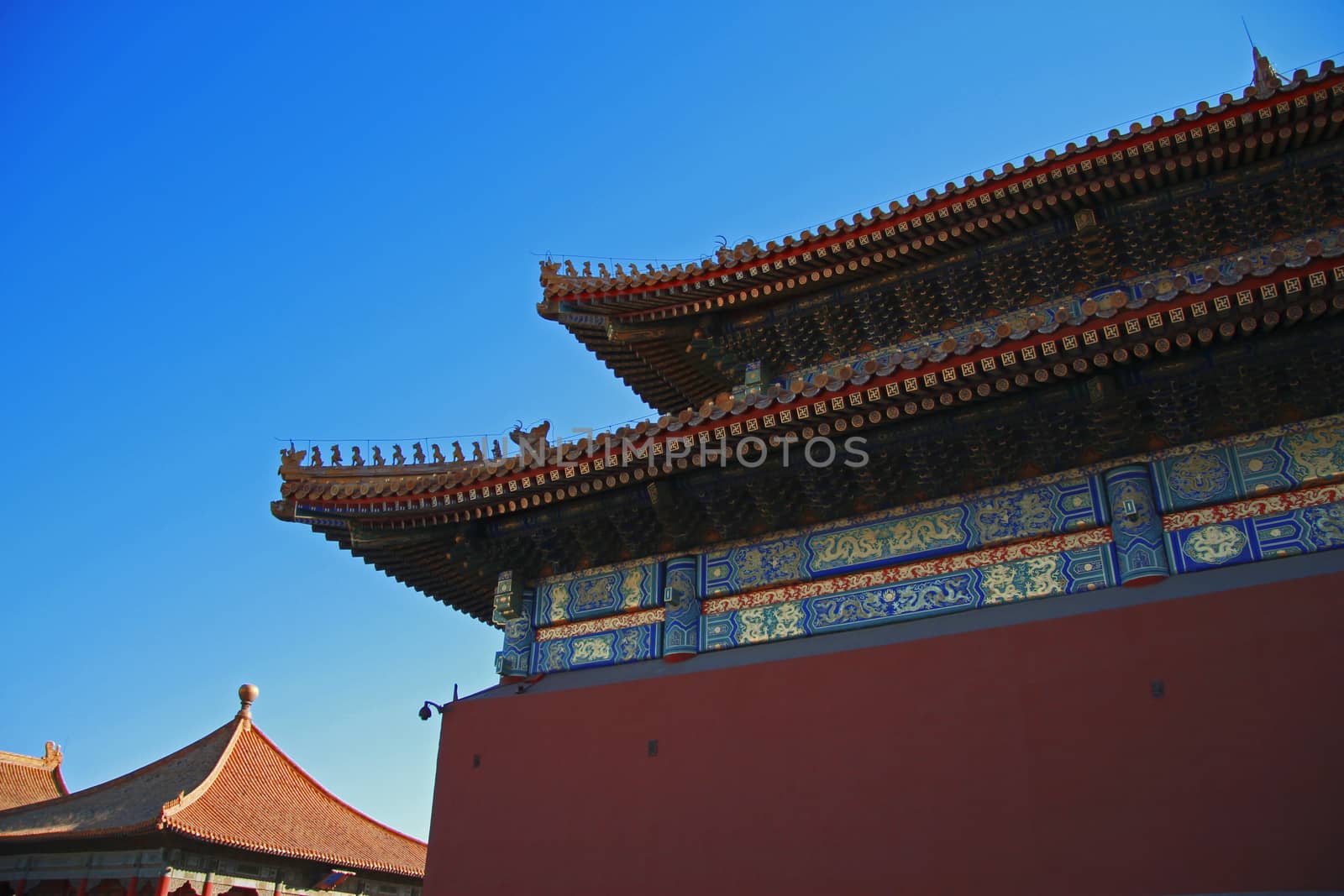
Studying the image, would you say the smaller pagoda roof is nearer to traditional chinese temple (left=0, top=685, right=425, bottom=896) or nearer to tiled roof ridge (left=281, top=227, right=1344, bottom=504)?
traditional chinese temple (left=0, top=685, right=425, bottom=896)

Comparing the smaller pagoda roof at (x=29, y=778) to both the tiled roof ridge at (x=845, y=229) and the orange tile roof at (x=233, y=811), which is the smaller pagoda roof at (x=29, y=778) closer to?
the orange tile roof at (x=233, y=811)

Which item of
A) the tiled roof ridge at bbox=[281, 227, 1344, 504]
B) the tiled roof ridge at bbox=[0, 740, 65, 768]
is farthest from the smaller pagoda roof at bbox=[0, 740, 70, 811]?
the tiled roof ridge at bbox=[281, 227, 1344, 504]

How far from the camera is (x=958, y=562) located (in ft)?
24.8

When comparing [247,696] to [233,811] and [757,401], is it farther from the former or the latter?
[757,401]

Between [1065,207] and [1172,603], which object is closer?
[1172,603]

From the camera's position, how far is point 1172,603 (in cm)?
648

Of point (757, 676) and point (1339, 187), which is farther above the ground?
point (1339, 187)

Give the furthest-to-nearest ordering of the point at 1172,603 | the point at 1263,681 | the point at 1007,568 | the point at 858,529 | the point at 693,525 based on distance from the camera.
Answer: the point at 693,525, the point at 858,529, the point at 1007,568, the point at 1172,603, the point at 1263,681

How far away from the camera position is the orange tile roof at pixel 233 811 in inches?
762

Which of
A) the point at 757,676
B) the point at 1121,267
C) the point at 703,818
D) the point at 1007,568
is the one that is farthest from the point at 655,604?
the point at 1121,267

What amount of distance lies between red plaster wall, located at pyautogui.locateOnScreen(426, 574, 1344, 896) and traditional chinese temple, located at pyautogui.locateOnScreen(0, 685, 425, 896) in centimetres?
1355

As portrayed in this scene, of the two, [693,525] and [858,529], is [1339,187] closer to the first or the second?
[858,529]

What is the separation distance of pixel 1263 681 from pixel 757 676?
323 centimetres

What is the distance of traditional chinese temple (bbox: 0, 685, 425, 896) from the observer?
19.2m
